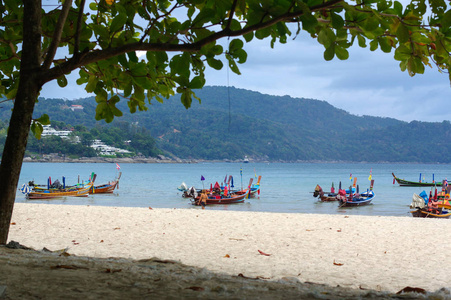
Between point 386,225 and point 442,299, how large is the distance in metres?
7.71

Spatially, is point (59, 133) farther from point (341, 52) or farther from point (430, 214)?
point (341, 52)

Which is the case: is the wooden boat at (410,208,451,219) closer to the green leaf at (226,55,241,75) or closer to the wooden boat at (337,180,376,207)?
the wooden boat at (337,180,376,207)

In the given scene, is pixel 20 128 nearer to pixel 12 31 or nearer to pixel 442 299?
pixel 12 31

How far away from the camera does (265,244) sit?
→ 6.86 meters

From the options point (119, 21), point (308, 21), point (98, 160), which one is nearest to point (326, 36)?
point (308, 21)

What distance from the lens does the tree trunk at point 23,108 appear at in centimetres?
295

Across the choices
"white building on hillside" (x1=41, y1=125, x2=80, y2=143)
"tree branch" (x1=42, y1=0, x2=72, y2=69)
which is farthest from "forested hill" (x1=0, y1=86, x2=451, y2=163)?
"tree branch" (x1=42, y1=0, x2=72, y2=69)

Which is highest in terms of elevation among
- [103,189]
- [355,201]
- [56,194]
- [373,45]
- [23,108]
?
[373,45]

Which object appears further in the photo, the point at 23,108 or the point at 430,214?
the point at 430,214

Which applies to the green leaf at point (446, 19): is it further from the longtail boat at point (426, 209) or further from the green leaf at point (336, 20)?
the longtail boat at point (426, 209)

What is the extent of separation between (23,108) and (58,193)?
23843 mm

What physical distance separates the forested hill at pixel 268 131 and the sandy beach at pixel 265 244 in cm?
10174

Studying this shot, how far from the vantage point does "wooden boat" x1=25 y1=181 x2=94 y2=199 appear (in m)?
23.7

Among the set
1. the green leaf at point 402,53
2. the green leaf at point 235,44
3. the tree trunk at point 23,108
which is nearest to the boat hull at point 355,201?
the green leaf at point 402,53
